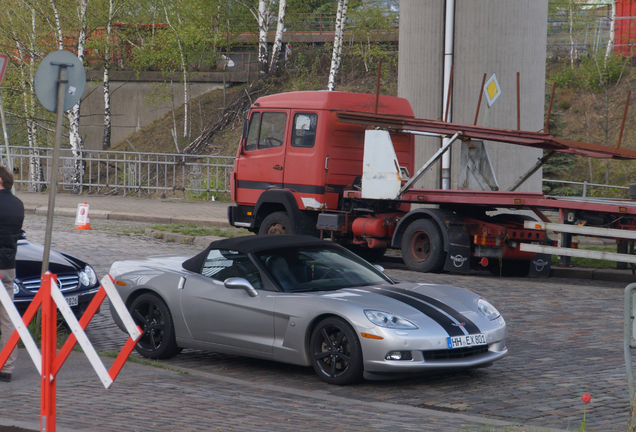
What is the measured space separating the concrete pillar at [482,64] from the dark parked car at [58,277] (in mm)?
10858

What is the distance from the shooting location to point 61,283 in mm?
8352

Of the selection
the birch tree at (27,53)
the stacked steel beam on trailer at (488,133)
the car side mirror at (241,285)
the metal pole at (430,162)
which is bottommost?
the car side mirror at (241,285)

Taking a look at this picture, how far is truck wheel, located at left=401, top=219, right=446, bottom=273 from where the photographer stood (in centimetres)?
1311

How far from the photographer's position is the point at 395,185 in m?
13.9

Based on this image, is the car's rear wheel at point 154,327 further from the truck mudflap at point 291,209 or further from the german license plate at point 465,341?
the truck mudflap at point 291,209

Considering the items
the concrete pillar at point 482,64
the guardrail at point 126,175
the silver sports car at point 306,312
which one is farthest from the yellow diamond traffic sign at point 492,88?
the guardrail at point 126,175

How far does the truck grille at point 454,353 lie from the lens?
6.39 m

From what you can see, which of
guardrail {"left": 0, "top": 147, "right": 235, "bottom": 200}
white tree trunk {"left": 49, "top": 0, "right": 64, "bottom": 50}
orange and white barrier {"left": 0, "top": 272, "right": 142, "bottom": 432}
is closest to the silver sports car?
orange and white barrier {"left": 0, "top": 272, "right": 142, "bottom": 432}

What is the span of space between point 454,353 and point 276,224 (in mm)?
8899

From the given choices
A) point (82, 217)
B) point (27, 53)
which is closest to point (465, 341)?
point (82, 217)

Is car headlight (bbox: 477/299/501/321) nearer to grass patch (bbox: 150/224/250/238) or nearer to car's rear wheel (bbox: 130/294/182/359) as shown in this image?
car's rear wheel (bbox: 130/294/182/359)

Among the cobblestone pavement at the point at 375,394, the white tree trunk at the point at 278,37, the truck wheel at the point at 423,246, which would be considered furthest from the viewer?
the white tree trunk at the point at 278,37

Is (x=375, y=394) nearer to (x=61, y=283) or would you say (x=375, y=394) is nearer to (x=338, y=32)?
(x=61, y=283)

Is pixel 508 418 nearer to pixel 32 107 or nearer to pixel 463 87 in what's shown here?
pixel 463 87
